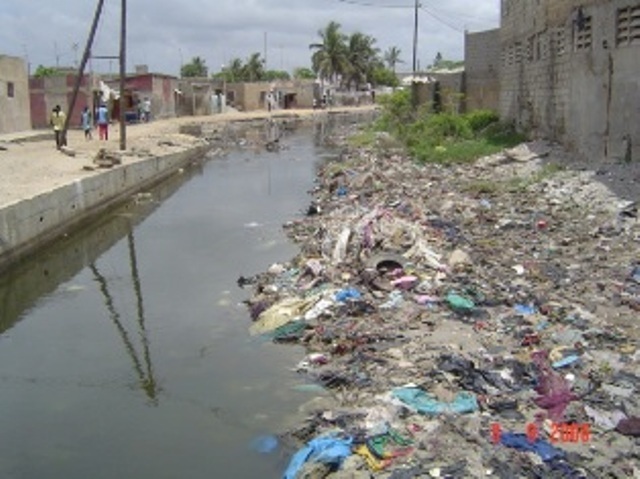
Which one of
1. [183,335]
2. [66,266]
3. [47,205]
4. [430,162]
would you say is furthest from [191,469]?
[430,162]

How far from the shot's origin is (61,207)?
1517 centimetres

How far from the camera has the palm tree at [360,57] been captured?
74875 mm

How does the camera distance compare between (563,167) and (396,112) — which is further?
(396,112)

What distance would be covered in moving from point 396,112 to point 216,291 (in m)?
21.8

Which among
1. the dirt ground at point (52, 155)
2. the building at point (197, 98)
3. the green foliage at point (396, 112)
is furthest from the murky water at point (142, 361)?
the building at point (197, 98)

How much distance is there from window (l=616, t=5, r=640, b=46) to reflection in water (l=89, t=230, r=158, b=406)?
9.73m

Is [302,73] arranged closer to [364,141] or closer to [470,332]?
[364,141]

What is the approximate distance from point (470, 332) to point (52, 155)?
1723 centimetres

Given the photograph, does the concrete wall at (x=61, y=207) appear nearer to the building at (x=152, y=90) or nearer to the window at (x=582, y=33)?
the window at (x=582, y=33)

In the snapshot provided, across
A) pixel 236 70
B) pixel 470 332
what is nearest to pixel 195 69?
pixel 236 70

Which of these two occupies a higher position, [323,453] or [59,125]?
[59,125]

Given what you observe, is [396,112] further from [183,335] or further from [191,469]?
[191,469]

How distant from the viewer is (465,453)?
5168 millimetres
